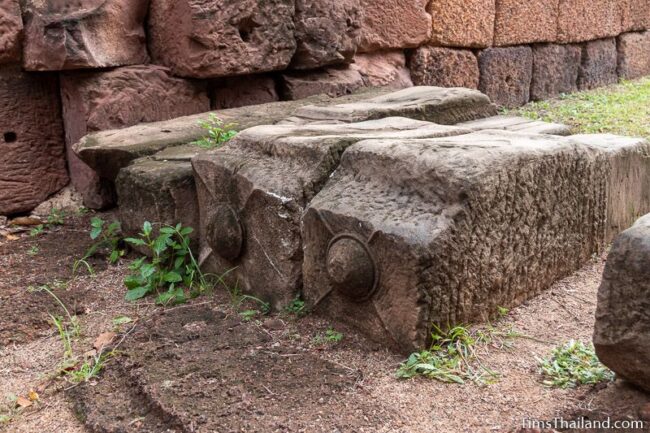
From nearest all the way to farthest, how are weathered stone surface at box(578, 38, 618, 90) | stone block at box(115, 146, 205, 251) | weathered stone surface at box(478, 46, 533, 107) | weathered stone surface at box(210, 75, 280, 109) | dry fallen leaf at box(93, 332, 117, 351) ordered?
1. dry fallen leaf at box(93, 332, 117, 351)
2. stone block at box(115, 146, 205, 251)
3. weathered stone surface at box(210, 75, 280, 109)
4. weathered stone surface at box(478, 46, 533, 107)
5. weathered stone surface at box(578, 38, 618, 90)

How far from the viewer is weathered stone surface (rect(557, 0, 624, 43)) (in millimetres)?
5887

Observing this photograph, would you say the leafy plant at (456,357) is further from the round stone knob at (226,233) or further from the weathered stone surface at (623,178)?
the weathered stone surface at (623,178)

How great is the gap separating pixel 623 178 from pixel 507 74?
2.87 meters

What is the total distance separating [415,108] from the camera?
3.04m

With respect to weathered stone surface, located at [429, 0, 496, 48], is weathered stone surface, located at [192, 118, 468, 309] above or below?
below

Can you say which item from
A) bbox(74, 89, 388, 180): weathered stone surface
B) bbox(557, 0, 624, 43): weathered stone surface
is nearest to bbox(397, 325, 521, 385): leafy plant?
bbox(74, 89, 388, 180): weathered stone surface

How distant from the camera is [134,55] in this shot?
3.36 meters

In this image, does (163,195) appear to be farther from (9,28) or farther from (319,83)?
(319,83)

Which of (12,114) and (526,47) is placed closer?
(12,114)

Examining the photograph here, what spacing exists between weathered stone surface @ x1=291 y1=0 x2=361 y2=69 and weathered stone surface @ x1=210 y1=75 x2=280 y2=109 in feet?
0.63

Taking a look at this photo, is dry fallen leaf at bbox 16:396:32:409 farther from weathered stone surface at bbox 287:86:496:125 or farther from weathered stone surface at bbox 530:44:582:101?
weathered stone surface at bbox 530:44:582:101

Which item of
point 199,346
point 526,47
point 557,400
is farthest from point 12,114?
point 526,47

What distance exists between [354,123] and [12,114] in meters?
1.56

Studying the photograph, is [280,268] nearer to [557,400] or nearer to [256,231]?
[256,231]
